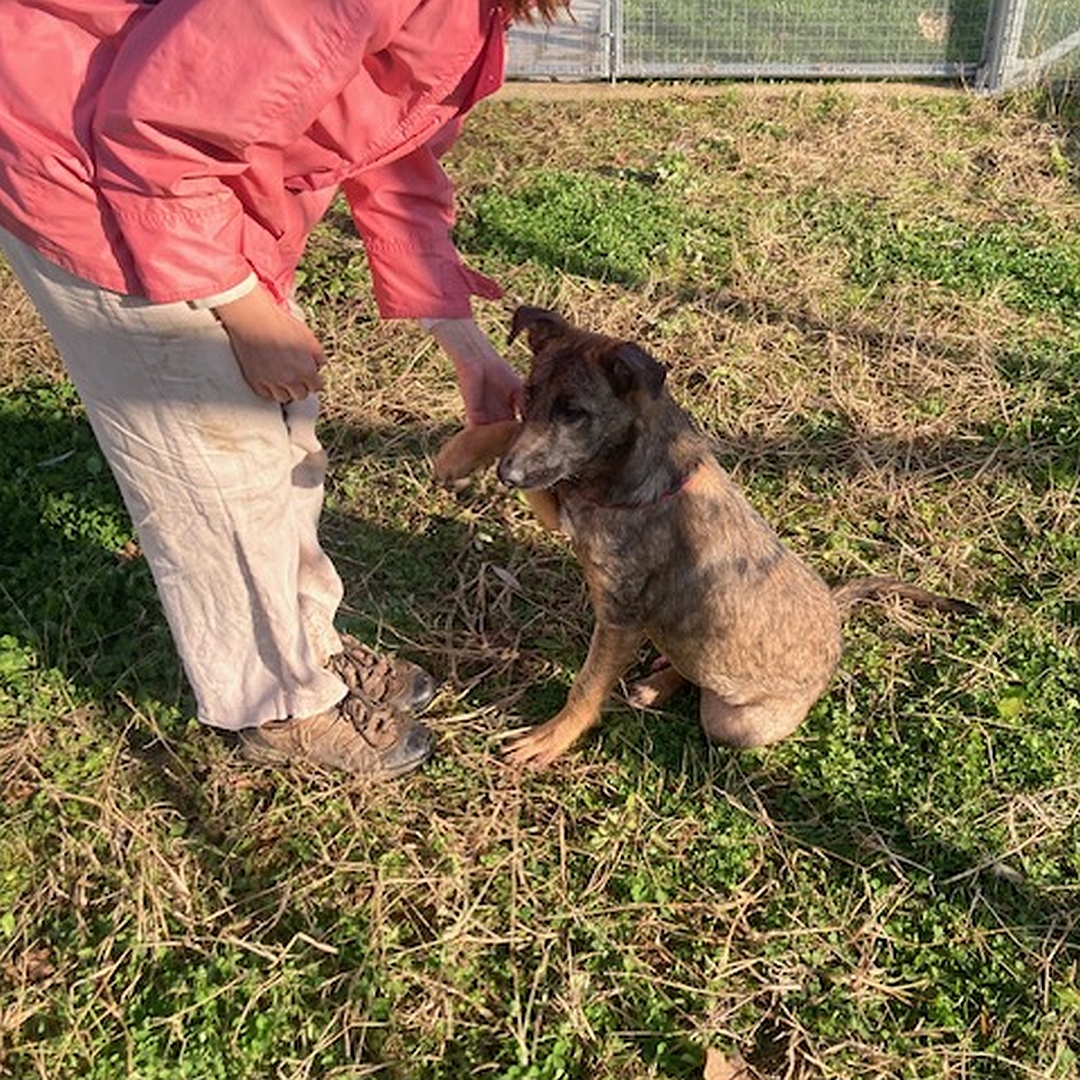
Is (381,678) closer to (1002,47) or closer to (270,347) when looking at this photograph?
(270,347)

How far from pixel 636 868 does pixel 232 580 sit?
4.86 ft

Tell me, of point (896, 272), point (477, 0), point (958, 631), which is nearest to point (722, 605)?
point (958, 631)

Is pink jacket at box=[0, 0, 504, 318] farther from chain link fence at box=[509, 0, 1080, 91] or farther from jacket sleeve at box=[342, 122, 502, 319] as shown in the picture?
chain link fence at box=[509, 0, 1080, 91]

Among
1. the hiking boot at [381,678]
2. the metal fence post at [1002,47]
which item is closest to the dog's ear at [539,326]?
the hiking boot at [381,678]

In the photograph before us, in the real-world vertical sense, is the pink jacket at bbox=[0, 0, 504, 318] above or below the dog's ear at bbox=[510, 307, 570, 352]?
above

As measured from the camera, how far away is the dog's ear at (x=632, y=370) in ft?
9.35

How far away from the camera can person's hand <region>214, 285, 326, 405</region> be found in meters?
2.42

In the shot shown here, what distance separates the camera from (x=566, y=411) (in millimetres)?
2936

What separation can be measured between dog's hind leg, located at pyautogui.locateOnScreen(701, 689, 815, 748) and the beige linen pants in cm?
119

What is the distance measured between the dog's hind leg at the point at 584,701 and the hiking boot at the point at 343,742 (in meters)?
0.37

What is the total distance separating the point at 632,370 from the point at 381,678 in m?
1.44

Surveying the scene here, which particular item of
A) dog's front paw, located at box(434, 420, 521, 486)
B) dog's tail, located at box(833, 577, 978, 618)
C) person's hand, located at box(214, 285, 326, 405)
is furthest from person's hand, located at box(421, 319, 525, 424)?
dog's tail, located at box(833, 577, 978, 618)

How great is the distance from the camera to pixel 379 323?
5.59 meters

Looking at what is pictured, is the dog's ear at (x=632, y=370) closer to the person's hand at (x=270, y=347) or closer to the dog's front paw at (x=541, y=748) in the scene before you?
the person's hand at (x=270, y=347)
